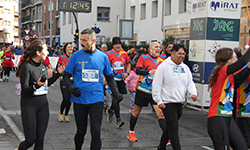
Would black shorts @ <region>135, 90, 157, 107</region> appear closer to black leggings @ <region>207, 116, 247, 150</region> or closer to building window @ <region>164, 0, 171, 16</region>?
black leggings @ <region>207, 116, 247, 150</region>

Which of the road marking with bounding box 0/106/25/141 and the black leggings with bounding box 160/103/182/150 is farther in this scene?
the road marking with bounding box 0/106/25/141

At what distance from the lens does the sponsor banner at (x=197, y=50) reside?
1137 cm

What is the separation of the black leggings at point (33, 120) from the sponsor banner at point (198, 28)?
7.28 meters

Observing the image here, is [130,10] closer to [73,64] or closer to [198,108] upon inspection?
[198,108]

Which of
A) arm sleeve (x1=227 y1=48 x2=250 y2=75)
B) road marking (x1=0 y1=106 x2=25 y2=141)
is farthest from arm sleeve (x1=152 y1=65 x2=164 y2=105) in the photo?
road marking (x1=0 y1=106 x2=25 y2=141)

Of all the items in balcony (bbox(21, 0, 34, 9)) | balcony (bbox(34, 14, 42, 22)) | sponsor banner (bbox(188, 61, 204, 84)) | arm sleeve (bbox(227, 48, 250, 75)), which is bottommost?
sponsor banner (bbox(188, 61, 204, 84))

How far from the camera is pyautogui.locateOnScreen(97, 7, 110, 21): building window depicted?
40.2 metres

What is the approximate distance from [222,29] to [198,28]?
0.73 meters

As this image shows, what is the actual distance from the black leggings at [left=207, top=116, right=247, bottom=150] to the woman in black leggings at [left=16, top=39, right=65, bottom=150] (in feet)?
7.40

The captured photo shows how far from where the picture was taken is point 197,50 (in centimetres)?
1165

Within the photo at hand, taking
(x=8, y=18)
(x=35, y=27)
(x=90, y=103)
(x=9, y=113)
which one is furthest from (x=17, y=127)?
(x=8, y=18)

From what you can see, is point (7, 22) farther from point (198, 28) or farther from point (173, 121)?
point (173, 121)

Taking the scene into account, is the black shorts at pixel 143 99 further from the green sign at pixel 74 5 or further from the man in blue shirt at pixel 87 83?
the green sign at pixel 74 5

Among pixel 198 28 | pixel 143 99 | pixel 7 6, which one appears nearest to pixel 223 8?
pixel 198 28
